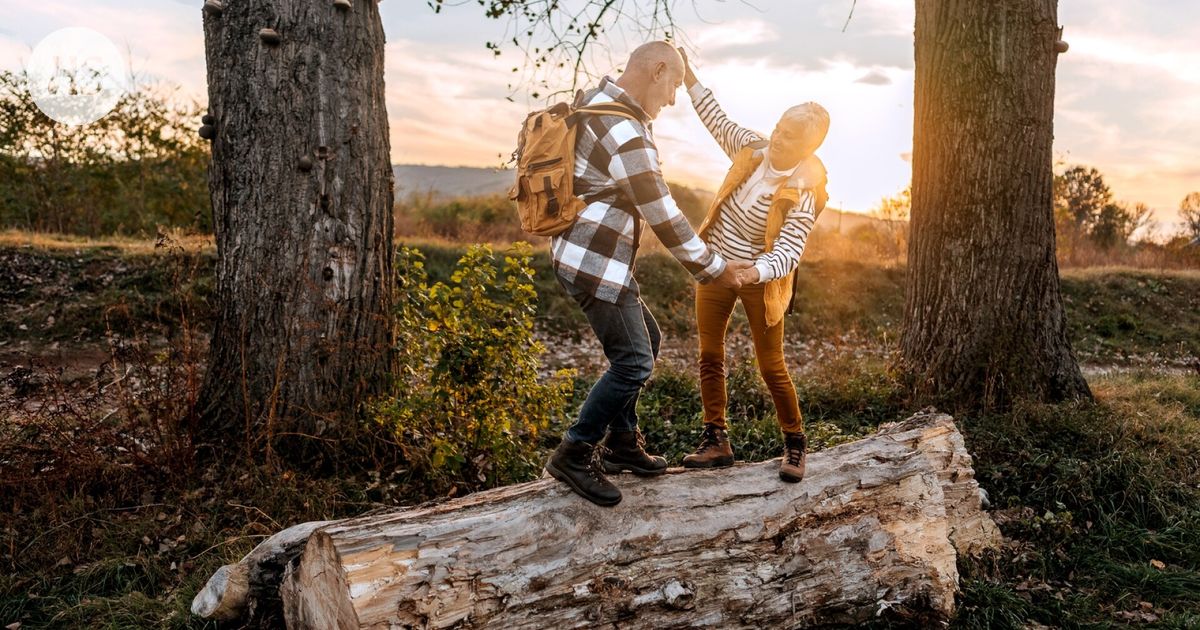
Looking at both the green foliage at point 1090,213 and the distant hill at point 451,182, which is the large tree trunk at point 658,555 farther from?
the green foliage at point 1090,213

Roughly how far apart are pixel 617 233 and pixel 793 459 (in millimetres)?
1631

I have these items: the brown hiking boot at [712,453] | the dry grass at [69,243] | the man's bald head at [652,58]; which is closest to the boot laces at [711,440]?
the brown hiking boot at [712,453]

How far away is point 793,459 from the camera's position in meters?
4.23

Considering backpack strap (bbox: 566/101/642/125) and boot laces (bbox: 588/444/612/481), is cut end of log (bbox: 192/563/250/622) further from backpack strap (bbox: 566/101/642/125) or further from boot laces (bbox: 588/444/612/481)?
backpack strap (bbox: 566/101/642/125)

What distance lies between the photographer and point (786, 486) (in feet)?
13.6

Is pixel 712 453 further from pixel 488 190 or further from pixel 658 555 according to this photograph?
pixel 488 190

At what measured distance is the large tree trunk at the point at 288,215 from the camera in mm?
5391

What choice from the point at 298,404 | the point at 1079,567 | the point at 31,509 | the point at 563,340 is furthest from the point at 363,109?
the point at 563,340

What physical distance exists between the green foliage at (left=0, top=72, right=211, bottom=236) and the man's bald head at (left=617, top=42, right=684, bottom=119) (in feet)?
45.9

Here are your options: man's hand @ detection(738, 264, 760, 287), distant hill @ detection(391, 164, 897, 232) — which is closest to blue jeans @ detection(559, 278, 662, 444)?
man's hand @ detection(738, 264, 760, 287)

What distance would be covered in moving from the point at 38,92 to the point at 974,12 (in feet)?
57.8

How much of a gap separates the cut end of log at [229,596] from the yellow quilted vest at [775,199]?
9.49 ft

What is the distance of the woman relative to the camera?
3924 mm

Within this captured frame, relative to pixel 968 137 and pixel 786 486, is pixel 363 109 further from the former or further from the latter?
pixel 968 137
